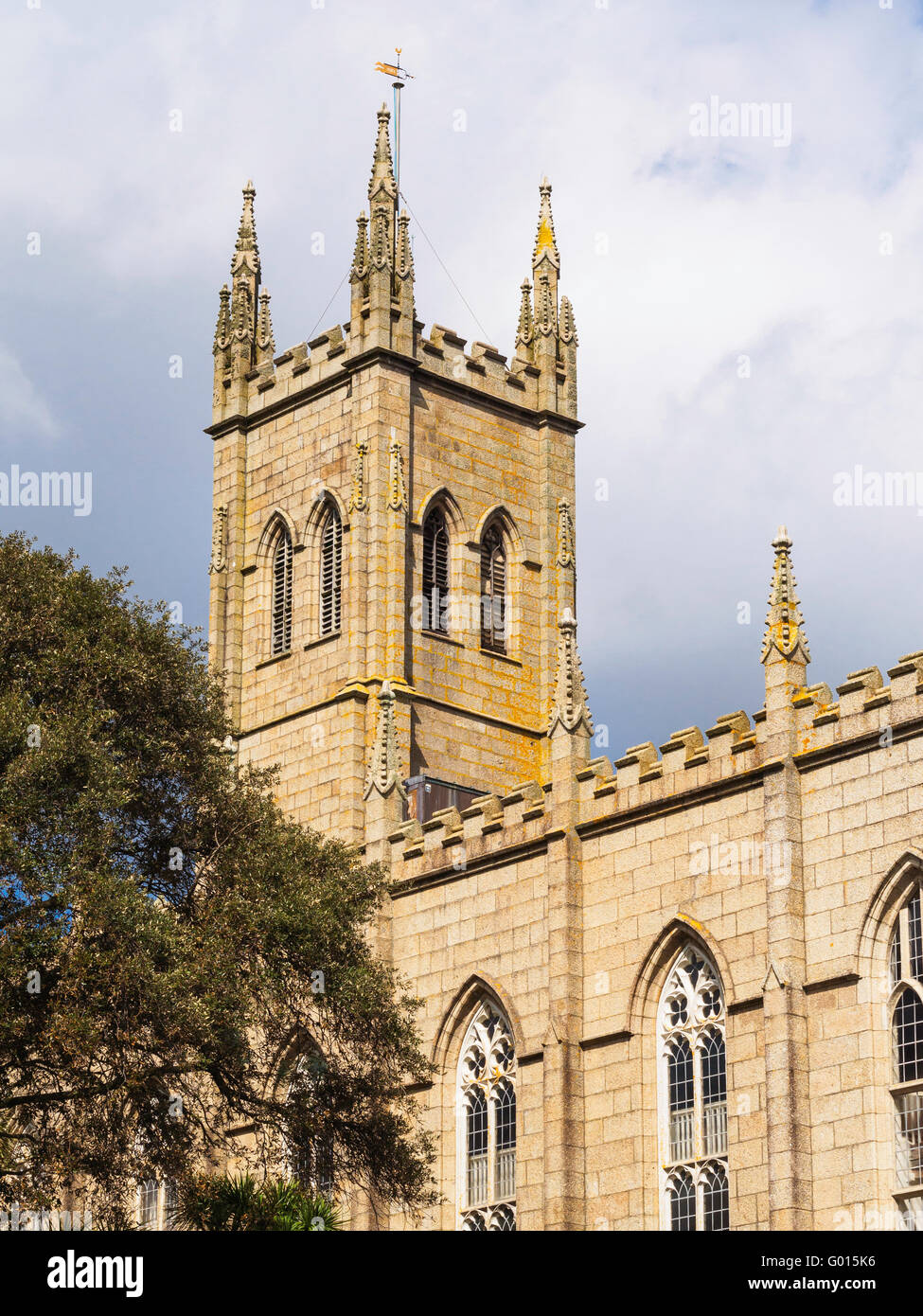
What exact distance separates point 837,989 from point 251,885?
28.1 ft

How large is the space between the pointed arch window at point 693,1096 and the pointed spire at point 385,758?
29.5 ft

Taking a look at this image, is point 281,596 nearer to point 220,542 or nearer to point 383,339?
point 220,542

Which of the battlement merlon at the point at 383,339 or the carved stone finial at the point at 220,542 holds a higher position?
the battlement merlon at the point at 383,339

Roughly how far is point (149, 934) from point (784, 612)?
1083 cm

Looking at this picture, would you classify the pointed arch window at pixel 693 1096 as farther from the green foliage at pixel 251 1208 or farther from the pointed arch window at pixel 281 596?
the pointed arch window at pixel 281 596

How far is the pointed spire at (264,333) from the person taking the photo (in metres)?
54.8

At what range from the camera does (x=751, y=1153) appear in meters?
33.2

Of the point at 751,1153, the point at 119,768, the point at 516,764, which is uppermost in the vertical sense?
the point at 516,764
